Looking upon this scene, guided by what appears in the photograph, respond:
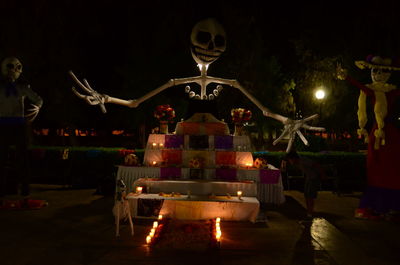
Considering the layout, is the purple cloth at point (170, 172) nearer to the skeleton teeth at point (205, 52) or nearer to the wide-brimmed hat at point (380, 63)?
the skeleton teeth at point (205, 52)

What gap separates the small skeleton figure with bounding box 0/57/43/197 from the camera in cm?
952

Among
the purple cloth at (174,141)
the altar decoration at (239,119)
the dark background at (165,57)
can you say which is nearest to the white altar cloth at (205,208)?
the purple cloth at (174,141)

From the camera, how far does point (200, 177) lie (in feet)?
32.3

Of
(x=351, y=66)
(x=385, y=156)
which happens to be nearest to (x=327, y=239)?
(x=385, y=156)

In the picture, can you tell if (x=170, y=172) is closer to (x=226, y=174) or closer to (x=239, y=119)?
(x=226, y=174)

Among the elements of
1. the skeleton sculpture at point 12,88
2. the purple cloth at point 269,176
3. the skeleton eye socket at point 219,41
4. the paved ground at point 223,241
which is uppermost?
the skeleton eye socket at point 219,41

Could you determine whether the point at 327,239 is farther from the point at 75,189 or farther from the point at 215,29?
the point at 75,189

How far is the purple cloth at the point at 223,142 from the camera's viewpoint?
10.5m

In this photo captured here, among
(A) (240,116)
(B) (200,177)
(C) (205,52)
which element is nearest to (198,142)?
(B) (200,177)

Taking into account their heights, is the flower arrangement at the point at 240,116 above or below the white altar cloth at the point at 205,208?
above

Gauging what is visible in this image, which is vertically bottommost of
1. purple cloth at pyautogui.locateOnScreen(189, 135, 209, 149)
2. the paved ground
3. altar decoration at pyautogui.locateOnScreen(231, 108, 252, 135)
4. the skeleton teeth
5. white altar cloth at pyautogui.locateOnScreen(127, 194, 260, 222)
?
the paved ground

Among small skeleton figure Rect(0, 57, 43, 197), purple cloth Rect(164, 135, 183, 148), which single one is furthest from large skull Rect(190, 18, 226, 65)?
small skeleton figure Rect(0, 57, 43, 197)

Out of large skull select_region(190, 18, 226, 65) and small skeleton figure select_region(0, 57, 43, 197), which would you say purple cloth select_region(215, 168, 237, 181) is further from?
small skeleton figure select_region(0, 57, 43, 197)

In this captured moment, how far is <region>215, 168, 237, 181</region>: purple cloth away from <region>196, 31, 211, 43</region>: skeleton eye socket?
126 inches
